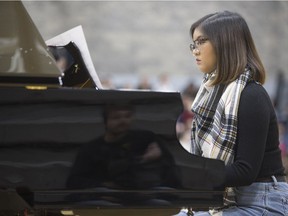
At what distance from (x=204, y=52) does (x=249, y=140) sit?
0.53m

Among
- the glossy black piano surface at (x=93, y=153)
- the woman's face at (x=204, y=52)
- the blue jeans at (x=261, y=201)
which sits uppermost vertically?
the woman's face at (x=204, y=52)

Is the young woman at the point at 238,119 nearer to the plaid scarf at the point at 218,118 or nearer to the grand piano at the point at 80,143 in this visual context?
the plaid scarf at the point at 218,118

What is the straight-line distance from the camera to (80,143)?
3309 millimetres

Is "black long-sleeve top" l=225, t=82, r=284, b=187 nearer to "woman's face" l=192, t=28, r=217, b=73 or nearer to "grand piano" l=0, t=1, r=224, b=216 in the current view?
"grand piano" l=0, t=1, r=224, b=216

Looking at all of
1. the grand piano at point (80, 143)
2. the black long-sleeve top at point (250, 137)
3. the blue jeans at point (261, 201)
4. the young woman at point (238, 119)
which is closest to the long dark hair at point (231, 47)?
the young woman at point (238, 119)

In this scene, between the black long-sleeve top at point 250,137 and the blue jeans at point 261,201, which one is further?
the blue jeans at point 261,201

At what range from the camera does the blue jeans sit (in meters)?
3.60

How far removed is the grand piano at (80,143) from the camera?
3.27m

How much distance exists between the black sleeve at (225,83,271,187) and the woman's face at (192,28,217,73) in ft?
0.97

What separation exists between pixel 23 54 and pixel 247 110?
1084mm

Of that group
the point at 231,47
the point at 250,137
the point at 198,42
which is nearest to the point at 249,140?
the point at 250,137

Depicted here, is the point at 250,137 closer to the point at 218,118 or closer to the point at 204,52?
the point at 218,118

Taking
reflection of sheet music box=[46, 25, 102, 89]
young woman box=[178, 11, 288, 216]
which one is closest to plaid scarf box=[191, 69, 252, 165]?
young woman box=[178, 11, 288, 216]

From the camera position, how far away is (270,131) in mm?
3641
